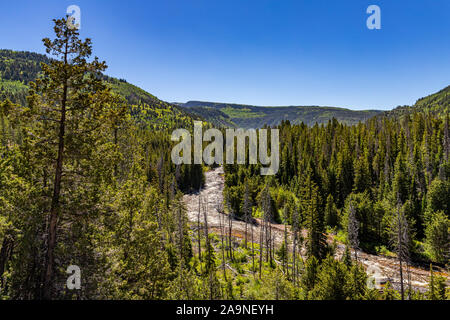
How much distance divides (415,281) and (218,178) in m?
88.5

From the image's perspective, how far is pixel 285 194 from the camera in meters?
79.2

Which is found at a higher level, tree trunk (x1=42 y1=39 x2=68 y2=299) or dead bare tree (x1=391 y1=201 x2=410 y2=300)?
tree trunk (x1=42 y1=39 x2=68 y2=299)

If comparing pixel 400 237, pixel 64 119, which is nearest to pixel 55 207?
pixel 64 119

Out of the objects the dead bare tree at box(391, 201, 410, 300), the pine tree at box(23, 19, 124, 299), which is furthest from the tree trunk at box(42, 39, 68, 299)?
the dead bare tree at box(391, 201, 410, 300)

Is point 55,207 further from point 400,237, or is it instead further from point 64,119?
point 400,237

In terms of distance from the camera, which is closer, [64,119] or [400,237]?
[64,119]

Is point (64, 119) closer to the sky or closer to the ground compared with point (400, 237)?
closer to the sky

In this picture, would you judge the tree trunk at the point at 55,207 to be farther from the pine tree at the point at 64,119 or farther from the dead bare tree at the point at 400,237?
the dead bare tree at the point at 400,237

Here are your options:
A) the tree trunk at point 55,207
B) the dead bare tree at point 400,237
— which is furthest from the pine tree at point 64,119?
the dead bare tree at point 400,237

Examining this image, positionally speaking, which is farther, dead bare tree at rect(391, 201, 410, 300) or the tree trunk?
dead bare tree at rect(391, 201, 410, 300)

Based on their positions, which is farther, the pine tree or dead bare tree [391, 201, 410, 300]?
dead bare tree [391, 201, 410, 300]

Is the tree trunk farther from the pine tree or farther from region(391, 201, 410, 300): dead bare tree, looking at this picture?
region(391, 201, 410, 300): dead bare tree
